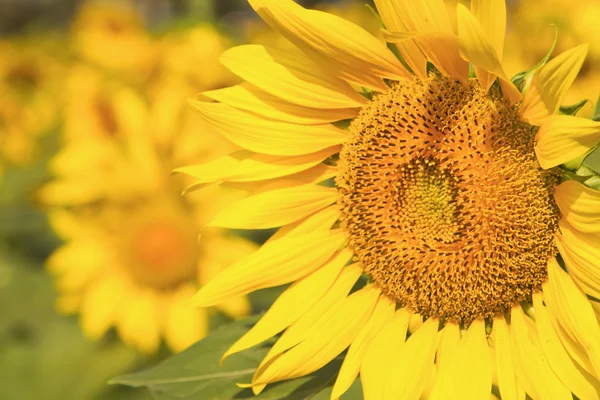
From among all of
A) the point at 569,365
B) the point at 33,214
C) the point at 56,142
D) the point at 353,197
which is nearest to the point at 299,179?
the point at 353,197

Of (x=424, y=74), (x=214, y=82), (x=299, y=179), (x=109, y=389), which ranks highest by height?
(x=424, y=74)

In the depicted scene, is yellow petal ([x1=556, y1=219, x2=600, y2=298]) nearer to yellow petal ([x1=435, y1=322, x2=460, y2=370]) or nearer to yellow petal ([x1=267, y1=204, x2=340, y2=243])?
yellow petal ([x1=435, y1=322, x2=460, y2=370])

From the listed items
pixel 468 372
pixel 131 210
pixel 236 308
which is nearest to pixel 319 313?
pixel 468 372

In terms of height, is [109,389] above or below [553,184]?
below

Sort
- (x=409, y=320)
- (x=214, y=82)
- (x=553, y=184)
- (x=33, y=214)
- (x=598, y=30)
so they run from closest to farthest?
(x=553, y=184), (x=409, y=320), (x=598, y=30), (x=214, y=82), (x=33, y=214)

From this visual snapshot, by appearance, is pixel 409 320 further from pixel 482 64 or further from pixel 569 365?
pixel 482 64

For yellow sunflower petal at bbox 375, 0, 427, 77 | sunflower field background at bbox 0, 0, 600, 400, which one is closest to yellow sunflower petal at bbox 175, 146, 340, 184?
yellow sunflower petal at bbox 375, 0, 427, 77
